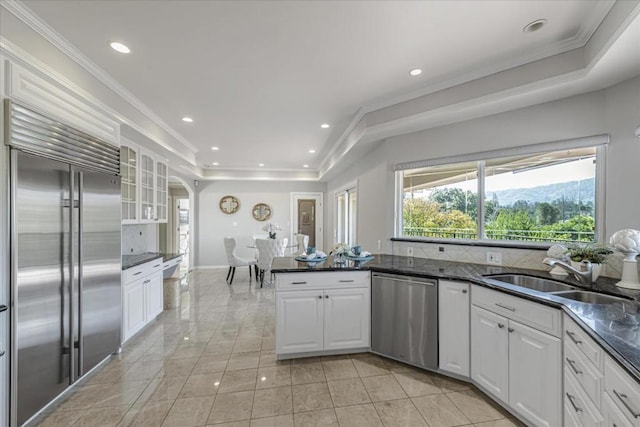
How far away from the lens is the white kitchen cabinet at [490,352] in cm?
196

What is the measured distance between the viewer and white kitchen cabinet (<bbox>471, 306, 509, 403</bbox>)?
1964mm

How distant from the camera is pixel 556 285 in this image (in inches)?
83.8

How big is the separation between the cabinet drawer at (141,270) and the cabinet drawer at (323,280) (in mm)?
1634

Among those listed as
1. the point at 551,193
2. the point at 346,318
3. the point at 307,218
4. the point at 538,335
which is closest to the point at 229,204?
the point at 307,218

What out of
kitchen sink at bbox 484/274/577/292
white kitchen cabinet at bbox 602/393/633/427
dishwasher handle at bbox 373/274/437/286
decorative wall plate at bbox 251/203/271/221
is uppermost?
decorative wall plate at bbox 251/203/271/221

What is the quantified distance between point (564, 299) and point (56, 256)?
3.31 metres

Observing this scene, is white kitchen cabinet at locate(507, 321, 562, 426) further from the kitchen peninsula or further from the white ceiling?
the white ceiling

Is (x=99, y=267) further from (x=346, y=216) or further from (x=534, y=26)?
(x=346, y=216)

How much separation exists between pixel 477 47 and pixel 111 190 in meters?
3.26

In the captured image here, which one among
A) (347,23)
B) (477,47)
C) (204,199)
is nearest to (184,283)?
(204,199)

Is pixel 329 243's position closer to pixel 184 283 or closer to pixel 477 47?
pixel 184 283

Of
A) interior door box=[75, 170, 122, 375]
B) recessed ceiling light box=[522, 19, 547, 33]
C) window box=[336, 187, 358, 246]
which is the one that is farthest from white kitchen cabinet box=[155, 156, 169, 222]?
recessed ceiling light box=[522, 19, 547, 33]

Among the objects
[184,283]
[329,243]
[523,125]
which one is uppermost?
[523,125]

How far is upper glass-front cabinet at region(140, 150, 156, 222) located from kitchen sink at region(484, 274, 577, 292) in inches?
160
